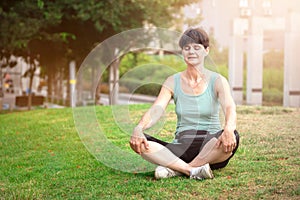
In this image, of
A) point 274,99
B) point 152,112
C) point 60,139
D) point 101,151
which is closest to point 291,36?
point 274,99

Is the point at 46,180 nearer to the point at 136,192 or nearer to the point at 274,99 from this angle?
the point at 136,192

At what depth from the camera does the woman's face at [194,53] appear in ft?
16.7

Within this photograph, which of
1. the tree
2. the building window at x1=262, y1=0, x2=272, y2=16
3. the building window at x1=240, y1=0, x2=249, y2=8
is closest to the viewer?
the tree

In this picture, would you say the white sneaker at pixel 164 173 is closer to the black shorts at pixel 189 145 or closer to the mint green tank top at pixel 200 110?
the black shorts at pixel 189 145

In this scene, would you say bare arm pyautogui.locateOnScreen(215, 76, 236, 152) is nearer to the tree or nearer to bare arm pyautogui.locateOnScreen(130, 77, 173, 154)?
Answer: bare arm pyautogui.locateOnScreen(130, 77, 173, 154)

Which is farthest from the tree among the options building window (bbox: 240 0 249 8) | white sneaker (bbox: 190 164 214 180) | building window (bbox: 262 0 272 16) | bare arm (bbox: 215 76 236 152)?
white sneaker (bbox: 190 164 214 180)

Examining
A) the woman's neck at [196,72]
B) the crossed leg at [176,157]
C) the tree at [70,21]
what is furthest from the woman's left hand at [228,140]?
the tree at [70,21]

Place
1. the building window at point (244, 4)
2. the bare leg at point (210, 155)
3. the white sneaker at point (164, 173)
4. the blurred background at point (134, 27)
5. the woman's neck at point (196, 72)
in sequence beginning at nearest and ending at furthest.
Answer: the bare leg at point (210, 155) < the white sneaker at point (164, 173) < the woman's neck at point (196, 72) < the blurred background at point (134, 27) < the building window at point (244, 4)

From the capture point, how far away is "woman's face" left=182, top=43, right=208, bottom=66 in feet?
16.7

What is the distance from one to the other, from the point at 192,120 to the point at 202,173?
1.80ft

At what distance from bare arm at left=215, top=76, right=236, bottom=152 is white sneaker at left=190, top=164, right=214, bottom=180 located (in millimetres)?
234

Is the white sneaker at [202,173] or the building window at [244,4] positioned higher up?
the building window at [244,4]

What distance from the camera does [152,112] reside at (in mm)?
5137

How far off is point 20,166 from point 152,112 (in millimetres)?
2077
